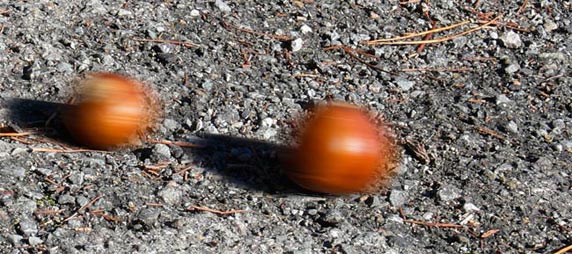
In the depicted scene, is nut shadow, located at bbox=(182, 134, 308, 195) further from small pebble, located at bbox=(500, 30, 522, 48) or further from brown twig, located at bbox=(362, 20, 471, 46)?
small pebble, located at bbox=(500, 30, 522, 48)

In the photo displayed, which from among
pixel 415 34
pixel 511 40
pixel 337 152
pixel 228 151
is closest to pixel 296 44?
pixel 415 34

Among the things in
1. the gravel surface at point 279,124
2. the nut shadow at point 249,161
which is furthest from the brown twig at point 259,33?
the nut shadow at point 249,161

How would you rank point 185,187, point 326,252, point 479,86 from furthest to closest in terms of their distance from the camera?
1. point 479,86
2. point 185,187
3. point 326,252

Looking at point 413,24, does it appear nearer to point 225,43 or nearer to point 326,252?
point 225,43

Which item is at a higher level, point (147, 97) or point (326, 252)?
point (147, 97)

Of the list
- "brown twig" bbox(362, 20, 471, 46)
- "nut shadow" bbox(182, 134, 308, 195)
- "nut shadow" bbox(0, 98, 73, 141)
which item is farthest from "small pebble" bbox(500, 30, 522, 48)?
"nut shadow" bbox(0, 98, 73, 141)

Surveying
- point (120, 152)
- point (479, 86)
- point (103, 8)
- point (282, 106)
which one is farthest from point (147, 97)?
point (479, 86)

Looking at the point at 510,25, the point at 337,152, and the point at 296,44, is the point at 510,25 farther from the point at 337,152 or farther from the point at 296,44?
the point at 337,152
